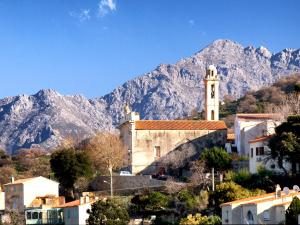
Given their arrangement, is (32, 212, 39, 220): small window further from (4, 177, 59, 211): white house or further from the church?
the church

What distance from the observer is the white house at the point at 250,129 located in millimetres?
69375

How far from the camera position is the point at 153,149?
7612 cm

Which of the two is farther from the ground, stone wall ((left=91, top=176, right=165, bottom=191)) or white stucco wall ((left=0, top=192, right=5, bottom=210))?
stone wall ((left=91, top=176, right=165, bottom=191))

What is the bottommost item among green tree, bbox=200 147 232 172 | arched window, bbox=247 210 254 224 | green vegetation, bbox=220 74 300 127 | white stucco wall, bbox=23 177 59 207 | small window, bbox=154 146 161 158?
arched window, bbox=247 210 254 224

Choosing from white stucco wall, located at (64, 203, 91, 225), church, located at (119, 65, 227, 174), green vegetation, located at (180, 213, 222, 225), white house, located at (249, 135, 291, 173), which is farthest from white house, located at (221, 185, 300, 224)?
church, located at (119, 65, 227, 174)

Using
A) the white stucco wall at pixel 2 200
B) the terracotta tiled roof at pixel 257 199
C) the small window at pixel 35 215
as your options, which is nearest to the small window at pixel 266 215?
the terracotta tiled roof at pixel 257 199

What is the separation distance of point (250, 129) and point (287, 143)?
14.0 metres

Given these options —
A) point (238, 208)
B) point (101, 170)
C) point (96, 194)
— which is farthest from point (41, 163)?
point (238, 208)

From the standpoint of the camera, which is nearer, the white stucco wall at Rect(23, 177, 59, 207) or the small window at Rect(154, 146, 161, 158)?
the white stucco wall at Rect(23, 177, 59, 207)

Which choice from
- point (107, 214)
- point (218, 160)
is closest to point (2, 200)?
point (107, 214)

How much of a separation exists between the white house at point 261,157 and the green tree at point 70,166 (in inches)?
596

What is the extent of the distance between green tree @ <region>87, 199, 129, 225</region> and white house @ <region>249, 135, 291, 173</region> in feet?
39.2

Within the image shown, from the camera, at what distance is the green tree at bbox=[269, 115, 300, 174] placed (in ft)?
186

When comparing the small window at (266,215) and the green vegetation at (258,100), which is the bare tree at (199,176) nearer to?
the small window at (266,215)
